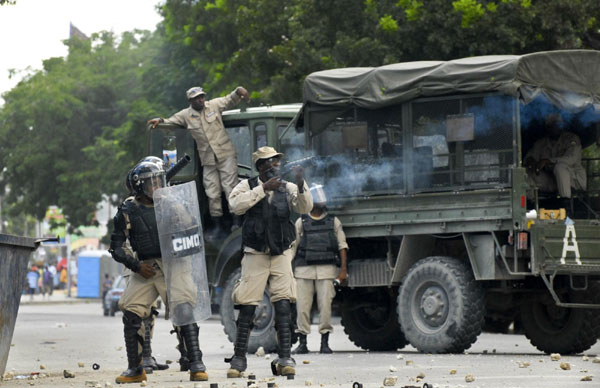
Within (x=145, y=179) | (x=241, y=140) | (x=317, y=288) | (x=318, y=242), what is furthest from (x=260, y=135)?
(x=145, y=179)

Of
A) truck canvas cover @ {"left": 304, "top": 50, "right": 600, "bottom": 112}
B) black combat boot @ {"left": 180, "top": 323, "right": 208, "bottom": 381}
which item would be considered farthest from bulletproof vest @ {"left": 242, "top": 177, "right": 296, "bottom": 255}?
truck canvas cover @ {"left": 304, "top": 50, "right": 600, "bottom": 112}

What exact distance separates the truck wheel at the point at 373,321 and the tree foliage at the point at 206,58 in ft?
25.4

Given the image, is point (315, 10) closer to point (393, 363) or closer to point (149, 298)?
point (393, 363)

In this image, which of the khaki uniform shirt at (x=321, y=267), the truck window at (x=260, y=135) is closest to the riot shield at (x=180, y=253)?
the khaki uniform shirt at (x=321, y=267)

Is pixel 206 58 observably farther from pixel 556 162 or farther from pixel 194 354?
pixel 194 354

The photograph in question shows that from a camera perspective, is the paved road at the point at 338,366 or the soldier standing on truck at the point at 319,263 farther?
the soldier standing on truck at the point at 319,263

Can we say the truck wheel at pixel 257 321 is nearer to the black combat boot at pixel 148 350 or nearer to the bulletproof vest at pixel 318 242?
the bulletproof vest at pixel 318 242

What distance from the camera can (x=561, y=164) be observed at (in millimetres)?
14398

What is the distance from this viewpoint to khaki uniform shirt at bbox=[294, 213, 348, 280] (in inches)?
571

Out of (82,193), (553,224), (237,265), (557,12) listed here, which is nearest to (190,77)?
(82,193)

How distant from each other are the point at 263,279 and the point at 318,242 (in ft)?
13.1

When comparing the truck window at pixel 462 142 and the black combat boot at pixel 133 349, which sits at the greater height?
the truck window at pixel 462 142

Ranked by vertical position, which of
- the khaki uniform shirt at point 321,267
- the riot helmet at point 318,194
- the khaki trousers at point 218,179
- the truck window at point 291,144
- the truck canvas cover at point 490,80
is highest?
the truck canvas cover at point 490,80

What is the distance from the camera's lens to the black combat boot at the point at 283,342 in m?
10.3
